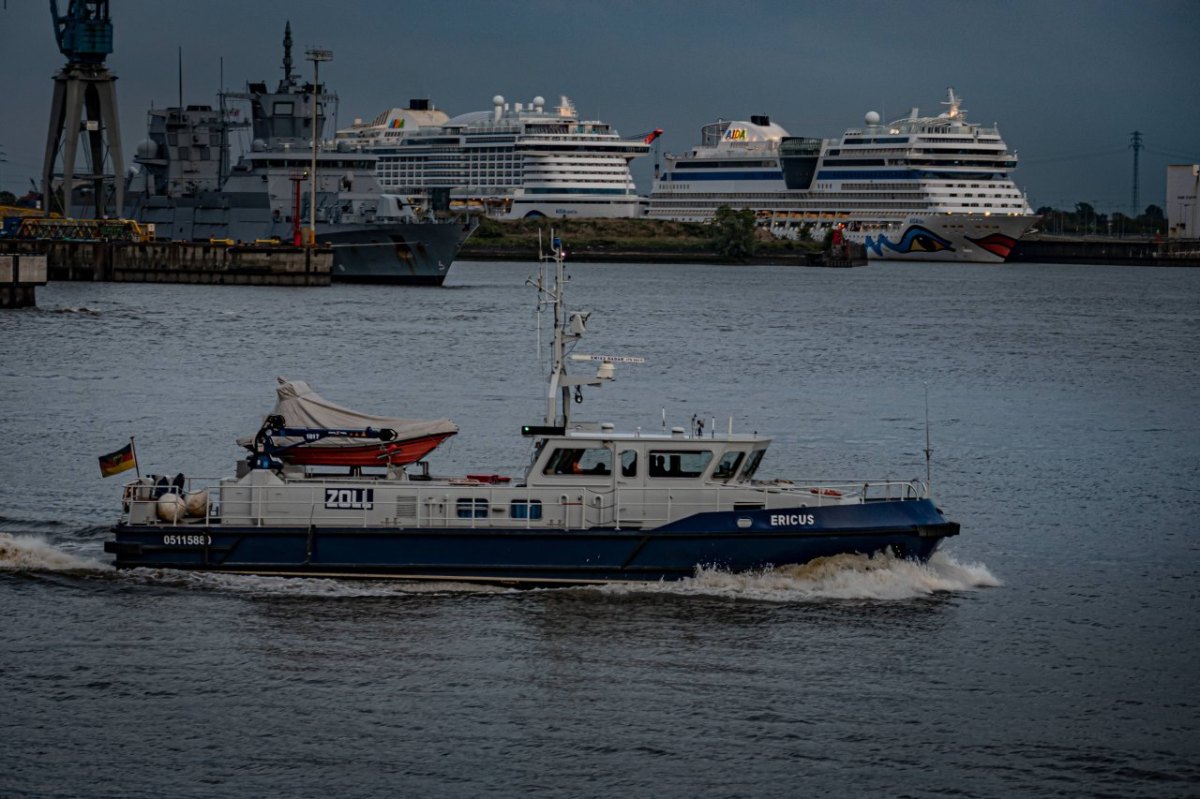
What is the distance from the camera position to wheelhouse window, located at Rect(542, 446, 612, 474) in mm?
22594

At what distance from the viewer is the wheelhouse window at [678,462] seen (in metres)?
22.7

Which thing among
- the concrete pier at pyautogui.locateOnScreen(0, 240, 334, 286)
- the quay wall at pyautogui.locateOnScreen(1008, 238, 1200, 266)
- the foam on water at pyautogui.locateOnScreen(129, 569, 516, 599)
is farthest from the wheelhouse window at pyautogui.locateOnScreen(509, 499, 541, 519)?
the quay wall at pyautogui.locateOnScreen(1008, 238, 1200, 266)

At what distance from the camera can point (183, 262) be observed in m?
99.0

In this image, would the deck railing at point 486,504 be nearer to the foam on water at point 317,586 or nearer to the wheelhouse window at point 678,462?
the wheelhouse window at point 678,462

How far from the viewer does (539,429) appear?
22672 mm

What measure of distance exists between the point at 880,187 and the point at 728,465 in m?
147

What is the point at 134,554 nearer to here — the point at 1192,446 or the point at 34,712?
the point at 34,712

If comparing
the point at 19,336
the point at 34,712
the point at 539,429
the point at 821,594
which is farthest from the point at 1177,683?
the point at 19,336

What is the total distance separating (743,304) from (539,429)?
7177 cm

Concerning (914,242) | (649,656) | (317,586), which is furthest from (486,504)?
(914,242)

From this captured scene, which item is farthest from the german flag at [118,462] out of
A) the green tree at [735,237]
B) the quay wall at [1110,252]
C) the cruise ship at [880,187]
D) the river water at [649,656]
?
the quay wall at [1110,252]

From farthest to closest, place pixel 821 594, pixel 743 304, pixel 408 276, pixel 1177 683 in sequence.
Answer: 1. pixel 408 276
2. pixel 743 304
3. pixel 821 594
4. pixel 1177 683

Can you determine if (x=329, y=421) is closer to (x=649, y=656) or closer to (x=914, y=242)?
(x=649, y=656)

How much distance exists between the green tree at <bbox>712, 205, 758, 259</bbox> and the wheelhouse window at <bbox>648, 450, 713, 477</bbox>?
132 m
